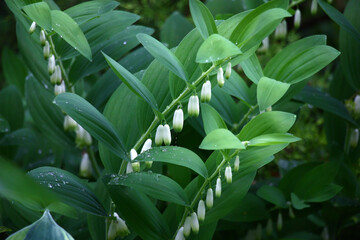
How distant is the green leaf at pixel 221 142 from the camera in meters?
0.57

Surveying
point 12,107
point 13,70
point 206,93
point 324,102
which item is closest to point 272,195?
point 324,102

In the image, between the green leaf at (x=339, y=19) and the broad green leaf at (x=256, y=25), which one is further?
the green leaf at (x=339, y=19)

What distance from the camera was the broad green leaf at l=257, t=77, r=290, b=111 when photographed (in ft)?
2.25

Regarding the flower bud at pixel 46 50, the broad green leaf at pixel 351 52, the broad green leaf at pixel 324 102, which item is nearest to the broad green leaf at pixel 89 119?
the flower bud at pixel 46 50

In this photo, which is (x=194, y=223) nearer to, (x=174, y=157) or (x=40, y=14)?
(x=174, y=157)

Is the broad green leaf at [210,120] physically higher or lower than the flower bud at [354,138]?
higher

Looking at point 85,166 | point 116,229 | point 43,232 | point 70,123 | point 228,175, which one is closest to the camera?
point 43,232

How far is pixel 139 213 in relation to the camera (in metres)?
0.73

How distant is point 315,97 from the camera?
1.01 m

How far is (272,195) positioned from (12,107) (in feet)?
2.53

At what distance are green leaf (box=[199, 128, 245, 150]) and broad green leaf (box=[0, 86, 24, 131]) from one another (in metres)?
0.78

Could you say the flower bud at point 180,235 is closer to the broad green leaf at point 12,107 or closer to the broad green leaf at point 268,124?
the broad green leaf at point 268,124

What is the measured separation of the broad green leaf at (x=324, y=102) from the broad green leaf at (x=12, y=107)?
2.54 feet

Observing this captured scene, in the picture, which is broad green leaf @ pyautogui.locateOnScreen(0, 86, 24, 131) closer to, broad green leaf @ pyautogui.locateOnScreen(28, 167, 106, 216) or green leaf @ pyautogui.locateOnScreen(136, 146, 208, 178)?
broad green leaf @ pyautogui.locateOnScreen(28, 167, 106, 216)
